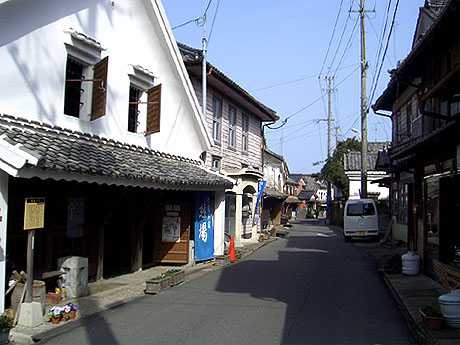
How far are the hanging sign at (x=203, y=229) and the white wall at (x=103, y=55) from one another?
1.74 meters

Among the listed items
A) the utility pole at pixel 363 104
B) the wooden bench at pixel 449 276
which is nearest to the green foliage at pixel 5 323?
the wooden bench at pixel 449 276

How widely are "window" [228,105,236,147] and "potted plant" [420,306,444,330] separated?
17730 millimetres

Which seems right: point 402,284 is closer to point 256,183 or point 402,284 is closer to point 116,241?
point 116,241

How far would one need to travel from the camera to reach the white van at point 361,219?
30219 mm

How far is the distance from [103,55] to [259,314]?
24.3 ft

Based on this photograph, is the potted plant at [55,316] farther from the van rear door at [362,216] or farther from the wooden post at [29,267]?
the van rear door at [362,216]

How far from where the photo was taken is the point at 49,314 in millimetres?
8805

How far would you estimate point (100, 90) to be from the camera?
12.9 m

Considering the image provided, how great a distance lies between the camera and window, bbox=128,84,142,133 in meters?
15.6

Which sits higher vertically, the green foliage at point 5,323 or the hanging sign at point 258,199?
the hanging sign at point 258,199

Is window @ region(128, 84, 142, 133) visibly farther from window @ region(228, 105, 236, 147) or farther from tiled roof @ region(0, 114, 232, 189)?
window @ region(228, 105, 236, 147)

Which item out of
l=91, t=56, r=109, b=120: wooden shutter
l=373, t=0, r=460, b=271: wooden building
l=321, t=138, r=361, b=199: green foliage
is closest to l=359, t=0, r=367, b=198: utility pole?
l=373, t=0, r=460, b=271: wooden building

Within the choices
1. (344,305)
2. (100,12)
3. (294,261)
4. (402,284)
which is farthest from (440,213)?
(100,12)

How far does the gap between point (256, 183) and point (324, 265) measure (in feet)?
29.3
